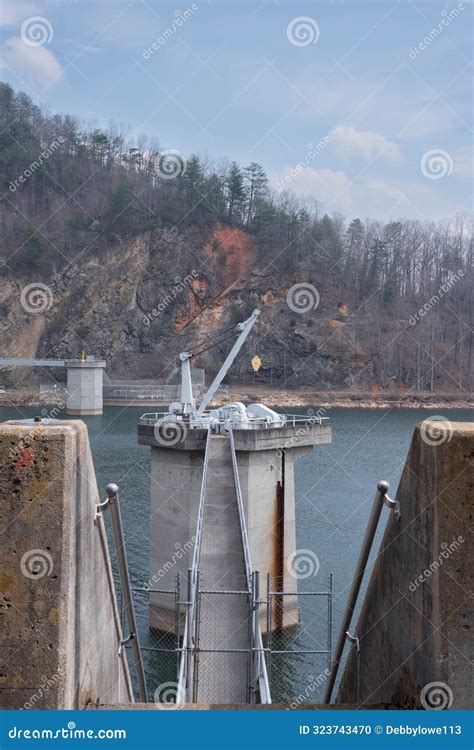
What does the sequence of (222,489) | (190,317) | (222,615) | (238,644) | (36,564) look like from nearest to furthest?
(36,564) → (238,644) → (222,615) → (222,489) → (190,317)

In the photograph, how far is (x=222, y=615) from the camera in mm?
11422

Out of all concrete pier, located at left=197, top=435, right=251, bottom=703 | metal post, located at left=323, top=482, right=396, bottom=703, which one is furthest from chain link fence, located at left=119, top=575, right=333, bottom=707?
metal post, located at left=323, top=482, right=396, bottom=703

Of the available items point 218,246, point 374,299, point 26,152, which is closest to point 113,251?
point 218,246

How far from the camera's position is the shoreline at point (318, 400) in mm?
81125

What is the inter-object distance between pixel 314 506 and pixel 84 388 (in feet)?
158

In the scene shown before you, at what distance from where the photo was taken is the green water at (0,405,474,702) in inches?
683

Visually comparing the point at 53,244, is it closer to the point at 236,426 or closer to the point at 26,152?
the point at 26,152

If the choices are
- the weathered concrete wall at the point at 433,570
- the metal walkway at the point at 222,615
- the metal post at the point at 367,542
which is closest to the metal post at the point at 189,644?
the metal walkway at the point at 222,615

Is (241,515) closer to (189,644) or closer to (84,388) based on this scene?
(189,644)

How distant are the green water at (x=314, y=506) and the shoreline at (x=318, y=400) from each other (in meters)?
19.3

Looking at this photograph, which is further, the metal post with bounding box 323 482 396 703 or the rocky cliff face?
the rocky cliff face

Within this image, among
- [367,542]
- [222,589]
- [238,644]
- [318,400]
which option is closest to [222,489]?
[222,589]

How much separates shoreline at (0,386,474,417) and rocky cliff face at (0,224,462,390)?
3.13 meters

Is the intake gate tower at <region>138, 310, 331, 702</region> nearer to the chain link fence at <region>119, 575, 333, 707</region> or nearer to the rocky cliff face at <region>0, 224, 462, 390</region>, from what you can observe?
the chain link fence at <region>119, 575, 333, 707</region>
